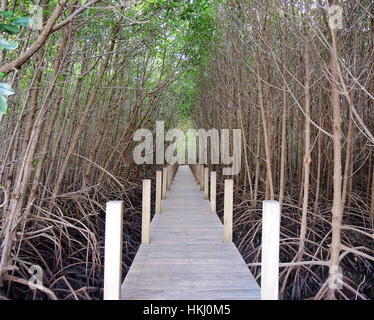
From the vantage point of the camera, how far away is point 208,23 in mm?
4949

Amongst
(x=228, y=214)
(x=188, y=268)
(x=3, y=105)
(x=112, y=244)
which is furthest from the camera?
(x=228, y=214)

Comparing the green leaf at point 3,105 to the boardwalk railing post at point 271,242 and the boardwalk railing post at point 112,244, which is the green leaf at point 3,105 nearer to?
the boardwalk railing post at point 112,244

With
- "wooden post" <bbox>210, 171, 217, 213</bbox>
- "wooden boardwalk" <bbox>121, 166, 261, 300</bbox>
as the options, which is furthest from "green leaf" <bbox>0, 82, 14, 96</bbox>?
"wooden post" <bbox>210, 171, 217, 213</bbox>

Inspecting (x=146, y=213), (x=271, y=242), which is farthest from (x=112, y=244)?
(x=146, y=213)

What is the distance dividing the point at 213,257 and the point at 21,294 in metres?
1.76

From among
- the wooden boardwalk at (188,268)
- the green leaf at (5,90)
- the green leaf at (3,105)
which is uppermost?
the green leaf at (5,90)

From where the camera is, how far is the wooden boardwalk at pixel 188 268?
Result: 2.24m

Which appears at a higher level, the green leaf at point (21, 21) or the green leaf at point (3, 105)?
the green leaf at point (21, 21)

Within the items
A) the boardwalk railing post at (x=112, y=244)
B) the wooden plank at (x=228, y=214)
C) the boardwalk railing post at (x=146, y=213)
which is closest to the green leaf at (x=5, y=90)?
→ the boardwalk railing post at (x=112, y=244)

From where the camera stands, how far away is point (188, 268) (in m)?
2.72

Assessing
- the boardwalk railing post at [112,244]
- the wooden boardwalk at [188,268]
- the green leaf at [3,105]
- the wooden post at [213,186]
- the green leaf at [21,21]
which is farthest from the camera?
the wooden post at [213,186]

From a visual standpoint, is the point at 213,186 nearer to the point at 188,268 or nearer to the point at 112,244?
the point at 188,268

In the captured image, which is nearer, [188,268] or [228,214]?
[188,268]
